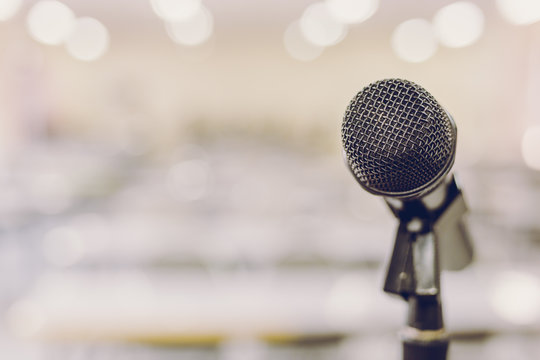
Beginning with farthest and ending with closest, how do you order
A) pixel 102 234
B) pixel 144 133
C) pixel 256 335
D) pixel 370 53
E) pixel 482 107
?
pixel 144 133, pixel 370 53, pixel 482 107, pixel 102 234, pixel 256 335

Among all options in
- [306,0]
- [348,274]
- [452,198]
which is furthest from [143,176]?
[452,198]

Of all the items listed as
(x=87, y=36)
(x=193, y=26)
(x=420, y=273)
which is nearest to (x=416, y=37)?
(x=193, y=26)

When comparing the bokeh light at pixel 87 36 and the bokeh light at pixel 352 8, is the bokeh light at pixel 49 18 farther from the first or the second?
the bokeh light at pixel 352 8

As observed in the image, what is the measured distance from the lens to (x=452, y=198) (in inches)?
20.8

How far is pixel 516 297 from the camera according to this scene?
8.30 ft

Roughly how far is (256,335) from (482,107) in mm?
9381

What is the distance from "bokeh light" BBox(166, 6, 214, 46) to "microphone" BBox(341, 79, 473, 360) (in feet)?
18.4

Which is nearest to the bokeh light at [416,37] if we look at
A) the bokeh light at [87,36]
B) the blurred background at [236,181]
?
the blurred background at [236,181]

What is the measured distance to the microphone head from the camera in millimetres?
481

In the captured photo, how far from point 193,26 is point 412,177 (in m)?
6.35

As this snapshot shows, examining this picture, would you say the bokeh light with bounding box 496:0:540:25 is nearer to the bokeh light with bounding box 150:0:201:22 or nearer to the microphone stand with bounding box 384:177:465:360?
the bokeh light with bounding box 150:0:201:22

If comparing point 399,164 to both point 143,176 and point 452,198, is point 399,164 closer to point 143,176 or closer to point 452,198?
point 452,198

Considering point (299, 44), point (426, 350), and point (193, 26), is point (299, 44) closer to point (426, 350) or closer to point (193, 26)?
point (193, 26)

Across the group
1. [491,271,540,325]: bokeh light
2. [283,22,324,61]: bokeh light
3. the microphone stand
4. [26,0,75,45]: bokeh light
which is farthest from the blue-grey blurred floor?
[283,22,324,61]: bokeh light
